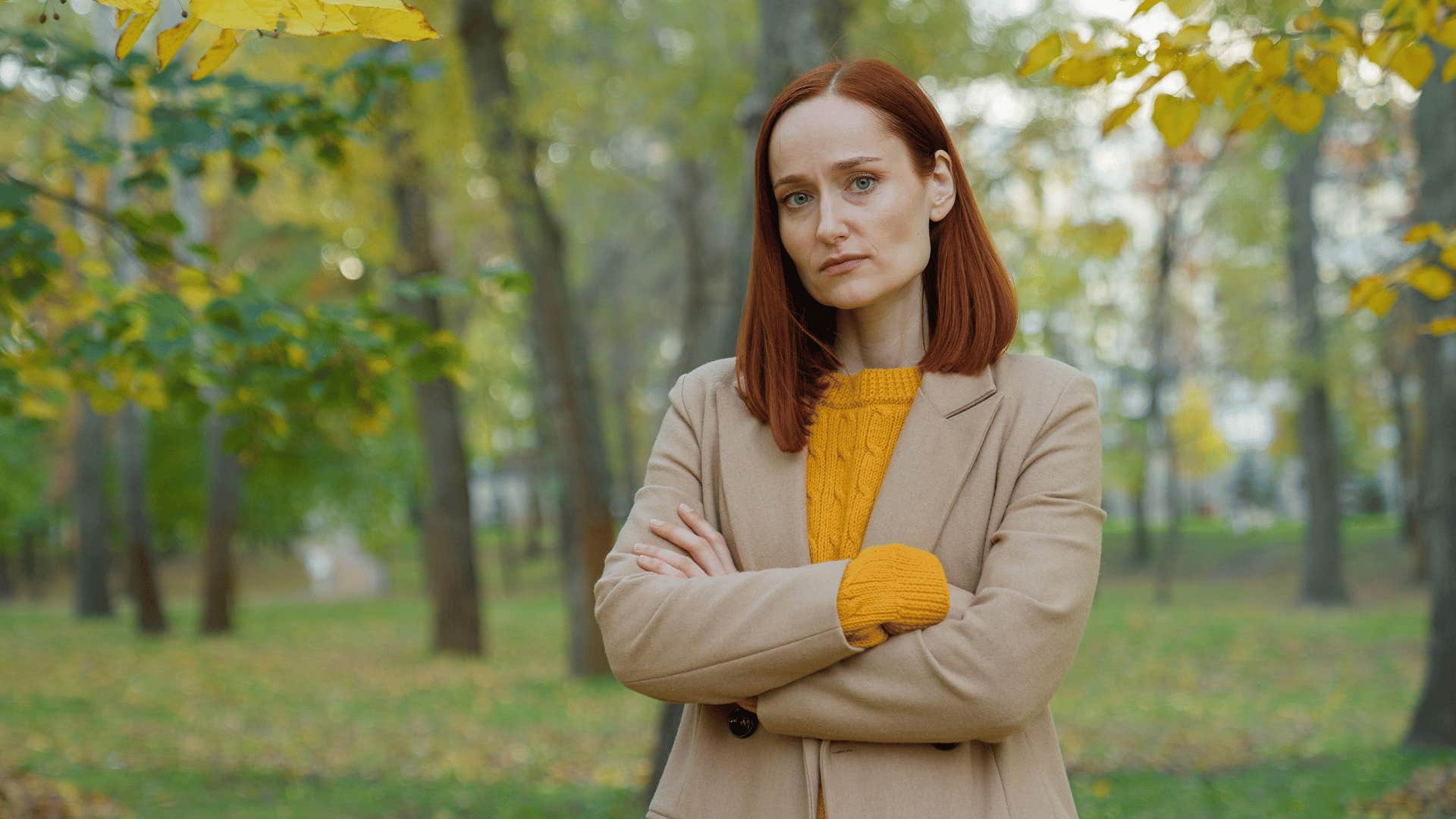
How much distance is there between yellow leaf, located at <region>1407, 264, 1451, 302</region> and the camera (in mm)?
3699

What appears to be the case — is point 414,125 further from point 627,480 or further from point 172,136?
point 627,480

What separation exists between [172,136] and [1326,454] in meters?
19.6

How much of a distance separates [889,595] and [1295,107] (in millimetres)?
2149

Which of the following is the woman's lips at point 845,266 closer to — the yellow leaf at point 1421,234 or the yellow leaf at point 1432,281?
the yellow leaf at point 1421,234

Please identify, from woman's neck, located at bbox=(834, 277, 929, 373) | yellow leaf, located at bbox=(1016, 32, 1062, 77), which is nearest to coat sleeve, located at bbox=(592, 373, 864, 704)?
woman's neck, located at bbox=(834, 277, 929, 373)

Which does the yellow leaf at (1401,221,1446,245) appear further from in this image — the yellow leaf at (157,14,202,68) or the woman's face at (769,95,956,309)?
the yellow leaf at (157,14,202,68)

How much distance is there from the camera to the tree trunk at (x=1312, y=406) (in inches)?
761

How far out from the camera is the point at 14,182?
4.32 meters

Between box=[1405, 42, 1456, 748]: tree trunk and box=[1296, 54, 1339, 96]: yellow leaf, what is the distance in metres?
4.45

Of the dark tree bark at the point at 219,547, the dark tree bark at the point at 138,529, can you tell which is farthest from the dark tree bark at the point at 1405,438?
the dark tree bark at the point at 138,529

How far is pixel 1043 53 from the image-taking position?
2.96 metres

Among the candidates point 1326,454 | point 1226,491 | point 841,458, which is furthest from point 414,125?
point 1226,491

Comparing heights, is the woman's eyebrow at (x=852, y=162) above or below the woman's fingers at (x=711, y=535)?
above

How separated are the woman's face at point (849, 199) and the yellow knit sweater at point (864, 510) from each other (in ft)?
0.61
